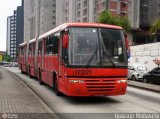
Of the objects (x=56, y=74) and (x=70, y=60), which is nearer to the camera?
(x=70, y=60)

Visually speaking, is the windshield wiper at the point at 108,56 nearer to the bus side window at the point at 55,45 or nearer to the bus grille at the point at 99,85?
the bus grille at the point at 99,85

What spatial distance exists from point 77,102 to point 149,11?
300ft

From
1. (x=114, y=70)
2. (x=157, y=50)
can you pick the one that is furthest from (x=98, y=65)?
(x=157, y=50)

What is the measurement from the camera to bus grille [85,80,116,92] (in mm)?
13273

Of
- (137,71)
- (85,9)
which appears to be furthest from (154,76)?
(85,9)

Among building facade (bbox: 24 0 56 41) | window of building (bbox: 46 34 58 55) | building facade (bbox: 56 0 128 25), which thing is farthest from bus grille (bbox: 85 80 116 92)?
building facade (bbox: 24 0 56 41)

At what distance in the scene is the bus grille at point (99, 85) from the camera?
43.5ft

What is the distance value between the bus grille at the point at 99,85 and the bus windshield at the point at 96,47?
615 millimetres

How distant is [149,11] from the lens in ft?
336

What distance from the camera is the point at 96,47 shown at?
1352 cm

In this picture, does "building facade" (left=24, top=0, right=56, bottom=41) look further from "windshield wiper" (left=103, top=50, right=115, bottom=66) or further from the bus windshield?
"windshield wiper" (left=103, top=50, right=115, bottom=66)

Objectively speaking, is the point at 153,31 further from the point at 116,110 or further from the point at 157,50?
the point at 116,110

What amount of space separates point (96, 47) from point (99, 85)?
1.40 metres

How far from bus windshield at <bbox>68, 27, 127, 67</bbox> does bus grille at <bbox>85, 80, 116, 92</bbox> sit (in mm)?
615
